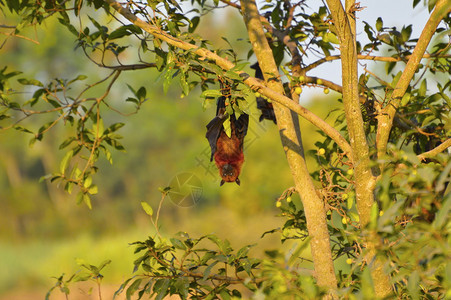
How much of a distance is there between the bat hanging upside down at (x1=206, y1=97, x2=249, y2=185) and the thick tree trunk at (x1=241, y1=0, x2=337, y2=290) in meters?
0.29

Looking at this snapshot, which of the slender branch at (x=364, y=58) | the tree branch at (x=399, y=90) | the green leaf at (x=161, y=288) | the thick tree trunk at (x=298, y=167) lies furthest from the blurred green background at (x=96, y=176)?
the tree branch at (x=399, y=90)

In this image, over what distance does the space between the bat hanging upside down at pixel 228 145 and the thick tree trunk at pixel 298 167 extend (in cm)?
29

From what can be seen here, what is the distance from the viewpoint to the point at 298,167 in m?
2.27

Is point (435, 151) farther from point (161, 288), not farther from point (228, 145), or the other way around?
point (161, 288)

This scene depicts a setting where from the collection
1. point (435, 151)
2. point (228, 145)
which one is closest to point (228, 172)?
point (228, 145)

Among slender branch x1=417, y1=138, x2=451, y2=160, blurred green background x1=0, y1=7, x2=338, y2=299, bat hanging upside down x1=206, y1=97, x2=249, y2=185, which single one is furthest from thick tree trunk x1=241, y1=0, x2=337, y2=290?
blurred green background x1=0, y1=7, x2=338, y2=299

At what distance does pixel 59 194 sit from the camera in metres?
27.1

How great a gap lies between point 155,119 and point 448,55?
79.0ft

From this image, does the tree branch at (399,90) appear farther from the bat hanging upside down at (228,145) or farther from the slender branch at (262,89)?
the bat hanging upside down at (228,145)

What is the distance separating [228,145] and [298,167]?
437 millimetres

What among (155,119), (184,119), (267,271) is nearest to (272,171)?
(184,119)

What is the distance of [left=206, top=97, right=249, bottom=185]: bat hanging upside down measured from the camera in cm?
257

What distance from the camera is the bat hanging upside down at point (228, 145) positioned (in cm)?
257

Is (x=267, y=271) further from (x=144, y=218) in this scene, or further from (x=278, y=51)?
(x=144, y=218)
